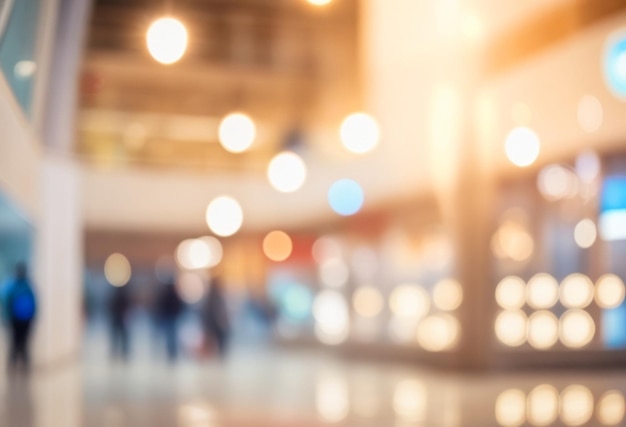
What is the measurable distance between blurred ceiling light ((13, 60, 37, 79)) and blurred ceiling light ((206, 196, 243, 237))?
14.6m

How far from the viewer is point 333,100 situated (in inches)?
965

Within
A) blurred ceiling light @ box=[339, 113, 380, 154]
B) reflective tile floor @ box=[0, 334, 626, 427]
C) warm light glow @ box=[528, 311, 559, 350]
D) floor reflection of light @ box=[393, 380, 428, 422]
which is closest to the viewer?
reflective tile floor @ box=[0, 334, 626, 427]

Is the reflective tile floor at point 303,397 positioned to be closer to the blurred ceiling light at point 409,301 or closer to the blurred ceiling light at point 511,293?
the blurred ceiling light at point 409,301

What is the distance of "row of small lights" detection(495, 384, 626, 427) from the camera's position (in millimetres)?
8609

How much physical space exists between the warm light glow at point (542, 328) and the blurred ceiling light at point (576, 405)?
335 cm

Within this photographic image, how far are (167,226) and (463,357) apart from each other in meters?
15.5

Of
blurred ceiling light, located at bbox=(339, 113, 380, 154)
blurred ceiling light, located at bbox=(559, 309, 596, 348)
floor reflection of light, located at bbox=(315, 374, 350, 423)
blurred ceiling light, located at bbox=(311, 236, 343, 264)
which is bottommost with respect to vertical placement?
floor reflection of light, located at bbox=(315, 374, 350, 423)

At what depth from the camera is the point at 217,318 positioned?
64.0 ft

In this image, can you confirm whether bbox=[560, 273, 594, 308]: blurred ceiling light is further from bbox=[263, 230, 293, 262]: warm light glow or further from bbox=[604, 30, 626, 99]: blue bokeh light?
bbox=[263, 230, 293, 262]: warm light glow

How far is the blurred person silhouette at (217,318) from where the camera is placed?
63.6 ft

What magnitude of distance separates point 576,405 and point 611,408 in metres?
0.43

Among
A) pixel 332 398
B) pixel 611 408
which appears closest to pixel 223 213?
pixel 332 398

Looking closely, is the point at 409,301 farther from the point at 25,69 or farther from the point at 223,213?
the point at 223,213

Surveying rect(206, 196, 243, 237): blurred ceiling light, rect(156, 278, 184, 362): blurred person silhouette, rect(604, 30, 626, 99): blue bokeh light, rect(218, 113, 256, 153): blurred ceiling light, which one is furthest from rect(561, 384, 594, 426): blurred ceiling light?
rect(206, 196, 243, 237): blurred ceiling light
